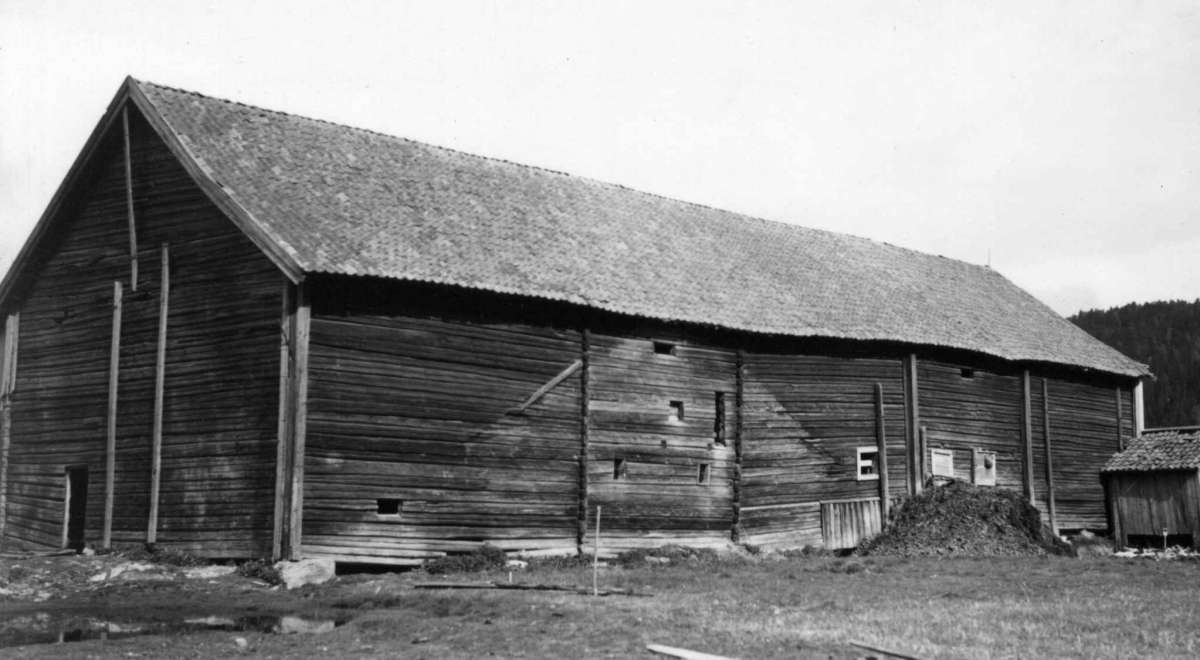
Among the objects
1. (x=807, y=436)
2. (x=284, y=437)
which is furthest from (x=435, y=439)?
(x=807, y=436)

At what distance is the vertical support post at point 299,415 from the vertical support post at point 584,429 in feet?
20.4

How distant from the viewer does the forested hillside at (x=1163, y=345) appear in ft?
234

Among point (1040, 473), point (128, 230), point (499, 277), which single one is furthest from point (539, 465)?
point (1040, 473)

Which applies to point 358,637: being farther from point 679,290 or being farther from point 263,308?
point 679,290

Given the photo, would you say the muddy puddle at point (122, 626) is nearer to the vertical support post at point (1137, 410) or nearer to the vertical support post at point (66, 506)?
the vertical support post at point (66, 506)

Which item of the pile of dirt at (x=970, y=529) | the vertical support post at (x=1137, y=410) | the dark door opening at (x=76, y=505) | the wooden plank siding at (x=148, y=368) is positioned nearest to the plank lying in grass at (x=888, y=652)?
the wooden plank siding at (x=148, y=368)

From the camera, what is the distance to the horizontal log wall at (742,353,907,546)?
3017 centimetres

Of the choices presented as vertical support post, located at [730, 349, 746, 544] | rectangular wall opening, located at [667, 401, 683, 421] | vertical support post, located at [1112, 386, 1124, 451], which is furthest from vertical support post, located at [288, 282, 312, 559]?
vertical support post, located at [1112, 386, 1124, 451]

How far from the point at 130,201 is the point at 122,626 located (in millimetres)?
11397

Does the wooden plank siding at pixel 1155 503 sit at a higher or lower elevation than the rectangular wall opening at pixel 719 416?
lower

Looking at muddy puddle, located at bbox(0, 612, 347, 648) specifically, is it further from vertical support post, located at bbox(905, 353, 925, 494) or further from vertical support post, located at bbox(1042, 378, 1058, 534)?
vertical support post, located at bbox(1042, 378, 1058, 534)

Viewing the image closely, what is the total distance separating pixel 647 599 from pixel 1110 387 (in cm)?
2720

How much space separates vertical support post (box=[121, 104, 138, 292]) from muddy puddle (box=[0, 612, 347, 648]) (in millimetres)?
9262

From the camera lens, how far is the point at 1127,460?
3953 centimetres
